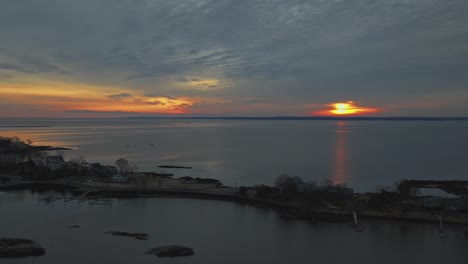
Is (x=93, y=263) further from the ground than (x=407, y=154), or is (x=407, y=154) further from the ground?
(x=407, y=154)

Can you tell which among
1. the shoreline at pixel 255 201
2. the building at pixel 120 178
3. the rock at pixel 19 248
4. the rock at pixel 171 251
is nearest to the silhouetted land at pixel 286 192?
the shoreline at pixel 255 201

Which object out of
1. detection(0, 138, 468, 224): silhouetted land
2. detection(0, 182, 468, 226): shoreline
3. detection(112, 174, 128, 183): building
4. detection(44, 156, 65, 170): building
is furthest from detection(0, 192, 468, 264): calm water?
detection(44, 156, 65, 170): building

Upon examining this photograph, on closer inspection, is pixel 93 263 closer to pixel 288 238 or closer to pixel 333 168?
pixel 288 238

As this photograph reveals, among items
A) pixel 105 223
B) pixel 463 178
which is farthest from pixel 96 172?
pixel 463 178

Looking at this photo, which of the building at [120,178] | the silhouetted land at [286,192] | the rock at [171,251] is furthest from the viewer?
the building at [120,178]

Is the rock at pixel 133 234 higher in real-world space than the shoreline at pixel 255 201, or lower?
lower

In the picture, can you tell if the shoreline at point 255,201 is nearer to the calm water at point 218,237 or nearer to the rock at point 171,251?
the calm water at point 218,237
